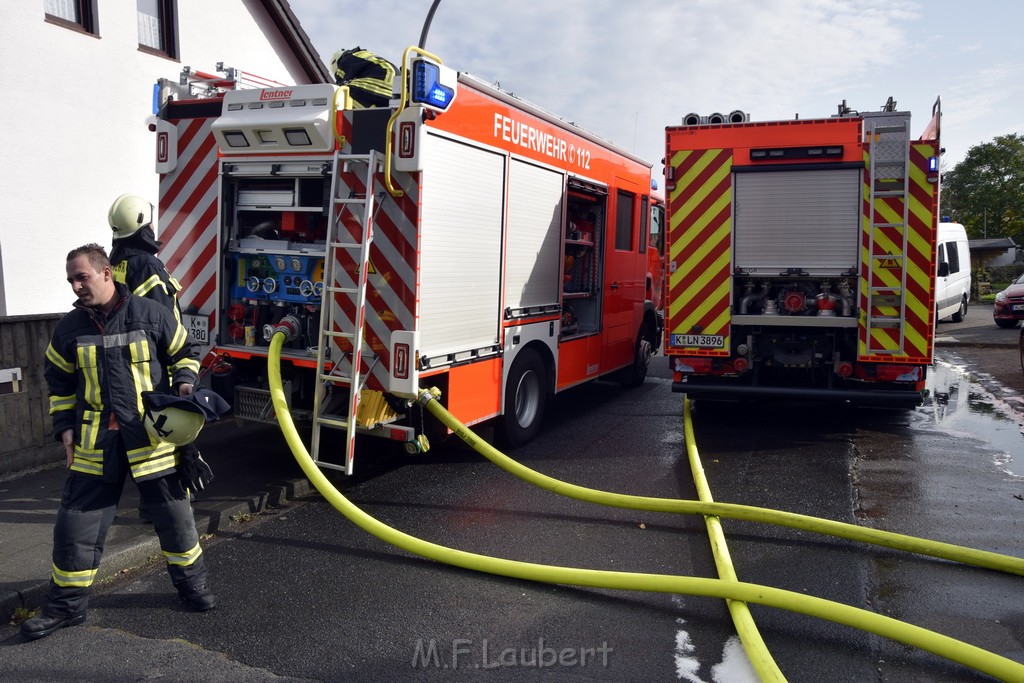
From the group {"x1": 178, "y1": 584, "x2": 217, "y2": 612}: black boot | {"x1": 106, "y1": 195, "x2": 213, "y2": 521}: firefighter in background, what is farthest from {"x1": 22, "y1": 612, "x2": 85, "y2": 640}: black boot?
{"x1": 106, "y1": 195, "x2": 213, "y2": 521}: firefighter in background

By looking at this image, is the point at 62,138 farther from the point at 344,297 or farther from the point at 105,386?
the point at 105,386

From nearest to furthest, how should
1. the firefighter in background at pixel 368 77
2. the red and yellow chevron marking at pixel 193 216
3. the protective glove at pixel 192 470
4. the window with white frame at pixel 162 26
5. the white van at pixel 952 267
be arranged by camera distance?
1. the protective glove at pixel 192 470
2. the firefighter in background at pixel 368 77
3. the red and yellow chevron marking at pixel 193 216
4. the window with white frame at pixel 162 26
5. the white van at pixel 952 267

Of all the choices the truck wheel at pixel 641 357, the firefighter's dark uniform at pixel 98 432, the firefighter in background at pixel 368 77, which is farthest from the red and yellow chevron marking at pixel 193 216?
the truck wheel at pixel 641 357

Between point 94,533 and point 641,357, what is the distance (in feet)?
25.3

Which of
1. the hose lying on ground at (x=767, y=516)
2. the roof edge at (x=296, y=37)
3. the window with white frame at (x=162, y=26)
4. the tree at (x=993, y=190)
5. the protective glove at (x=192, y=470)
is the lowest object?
the hose lying on ground at (x=767, y=516)

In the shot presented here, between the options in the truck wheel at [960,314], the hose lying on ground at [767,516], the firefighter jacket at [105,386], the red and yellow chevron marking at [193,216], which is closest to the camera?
the firefighter jacket at [105,386]

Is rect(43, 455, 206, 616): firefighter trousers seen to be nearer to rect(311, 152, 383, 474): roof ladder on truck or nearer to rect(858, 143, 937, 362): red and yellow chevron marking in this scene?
rect(311, 152, 383, 474): roof ladder on truck

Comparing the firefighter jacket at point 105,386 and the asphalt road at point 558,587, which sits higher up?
the firefighter jacket at point 105,386

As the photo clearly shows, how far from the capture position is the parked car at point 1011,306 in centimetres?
1803

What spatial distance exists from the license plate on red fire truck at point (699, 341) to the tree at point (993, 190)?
183 ft

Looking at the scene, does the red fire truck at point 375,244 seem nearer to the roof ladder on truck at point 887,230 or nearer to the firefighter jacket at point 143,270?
the firefighter jacket at point 143,270

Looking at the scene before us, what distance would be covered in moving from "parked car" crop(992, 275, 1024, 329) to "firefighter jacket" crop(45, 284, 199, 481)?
1904 cm

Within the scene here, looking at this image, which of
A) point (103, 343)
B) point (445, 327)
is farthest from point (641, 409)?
point (103, 343)

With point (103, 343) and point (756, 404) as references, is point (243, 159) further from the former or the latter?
point (756, 404)
